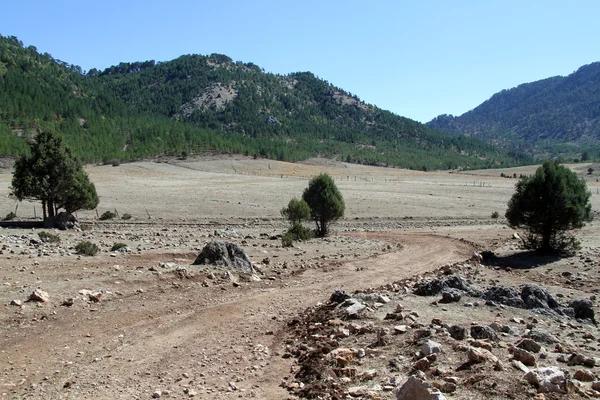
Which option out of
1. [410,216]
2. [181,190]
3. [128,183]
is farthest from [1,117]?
[410,216]

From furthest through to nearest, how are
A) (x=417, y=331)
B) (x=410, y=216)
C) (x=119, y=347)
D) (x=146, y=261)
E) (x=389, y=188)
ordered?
1. (x=389, y=188)
2. (x=410, y=216)
3. (x=146, y=261)
4. (x=119, y=347)
5. (x=417, y=331)

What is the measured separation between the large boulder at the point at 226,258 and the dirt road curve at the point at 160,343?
123 cm

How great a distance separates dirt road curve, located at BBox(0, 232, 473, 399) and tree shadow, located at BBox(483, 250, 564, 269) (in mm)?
11442

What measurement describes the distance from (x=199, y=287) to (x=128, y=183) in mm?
63746

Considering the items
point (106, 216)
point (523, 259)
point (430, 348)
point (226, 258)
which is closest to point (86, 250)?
point (226, 258)

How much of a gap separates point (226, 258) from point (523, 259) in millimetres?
16228

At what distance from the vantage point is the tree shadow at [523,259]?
78.9 ft

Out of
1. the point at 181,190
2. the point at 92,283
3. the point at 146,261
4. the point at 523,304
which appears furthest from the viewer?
the point at 181,190

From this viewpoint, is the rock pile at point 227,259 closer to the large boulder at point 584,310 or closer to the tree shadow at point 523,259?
the large boulder at point 584,310

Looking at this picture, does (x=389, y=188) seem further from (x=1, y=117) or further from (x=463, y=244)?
(x=1, y=117)

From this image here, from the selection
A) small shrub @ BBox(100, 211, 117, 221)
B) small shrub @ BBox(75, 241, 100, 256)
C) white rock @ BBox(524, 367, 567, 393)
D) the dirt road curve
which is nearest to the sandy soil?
the dirt road curve

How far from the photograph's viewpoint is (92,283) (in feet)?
45.1

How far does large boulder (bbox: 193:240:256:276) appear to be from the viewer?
55.9 feet

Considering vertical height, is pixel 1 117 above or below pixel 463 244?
above
